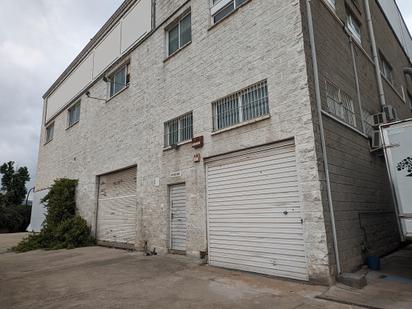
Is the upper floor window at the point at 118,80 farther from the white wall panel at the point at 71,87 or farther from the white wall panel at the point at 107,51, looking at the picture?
the white wall panel at the point at 71,87

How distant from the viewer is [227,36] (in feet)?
27.8

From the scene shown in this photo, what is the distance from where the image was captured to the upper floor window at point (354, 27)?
1002 centimetres

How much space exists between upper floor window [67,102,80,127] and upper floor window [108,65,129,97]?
174 inches

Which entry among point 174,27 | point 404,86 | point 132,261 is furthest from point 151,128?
point 404,86

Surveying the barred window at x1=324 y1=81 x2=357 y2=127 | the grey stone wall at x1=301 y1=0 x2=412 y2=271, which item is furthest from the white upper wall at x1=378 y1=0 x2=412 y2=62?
the barred window at x1=324 y1=81 x2=357 y2=127

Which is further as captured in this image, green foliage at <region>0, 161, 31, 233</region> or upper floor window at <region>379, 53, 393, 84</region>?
green foliage at <region>0, 161, 31, 233</region>

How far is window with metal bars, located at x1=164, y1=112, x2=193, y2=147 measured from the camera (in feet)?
31.1

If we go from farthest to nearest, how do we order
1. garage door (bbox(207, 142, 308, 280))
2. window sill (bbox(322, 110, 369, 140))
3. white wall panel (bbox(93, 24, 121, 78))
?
white wall panel (bbox(93, 24, 121, 78))
window sill (bbox(322, 110, 369, 140))
garage door (bbox(207, 142, 308, 280))

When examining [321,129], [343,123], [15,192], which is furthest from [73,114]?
→ [15,192]

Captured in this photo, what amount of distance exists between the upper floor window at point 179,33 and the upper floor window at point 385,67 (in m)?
8.35

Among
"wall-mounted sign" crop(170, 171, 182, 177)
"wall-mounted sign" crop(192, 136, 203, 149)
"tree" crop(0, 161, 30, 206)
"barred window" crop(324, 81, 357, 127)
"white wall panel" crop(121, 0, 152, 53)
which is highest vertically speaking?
"white wall panel" crop(121, 0, 152, 53)

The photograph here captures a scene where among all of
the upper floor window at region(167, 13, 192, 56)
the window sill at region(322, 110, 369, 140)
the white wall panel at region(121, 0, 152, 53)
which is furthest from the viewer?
the white wall panel at region(121, 0, 152, 53)

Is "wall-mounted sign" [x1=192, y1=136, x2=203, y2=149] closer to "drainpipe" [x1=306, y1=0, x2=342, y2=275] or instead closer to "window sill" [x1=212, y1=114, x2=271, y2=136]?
"window sill" [x1=212, y1=114, x2=271, y2=136]

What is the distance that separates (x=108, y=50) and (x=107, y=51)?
120mm
